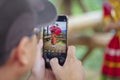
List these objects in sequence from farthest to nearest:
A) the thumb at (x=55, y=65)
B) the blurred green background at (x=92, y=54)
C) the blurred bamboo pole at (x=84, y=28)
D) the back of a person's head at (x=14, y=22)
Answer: the blurred green background at (x=92, y=54), the blurred bamboo pole at (x=84, y=28), the thumb at (x=55, y=65), the back of a person's head at (x=14, y=22)

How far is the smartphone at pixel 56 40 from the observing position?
30.5 inches

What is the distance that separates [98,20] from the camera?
63.0 inches

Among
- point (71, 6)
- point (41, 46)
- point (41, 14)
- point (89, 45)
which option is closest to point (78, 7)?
point (71, 6)

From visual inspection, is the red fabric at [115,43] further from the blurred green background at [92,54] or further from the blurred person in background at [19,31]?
the blurred person in background at [19,31]

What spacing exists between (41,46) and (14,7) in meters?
0.27

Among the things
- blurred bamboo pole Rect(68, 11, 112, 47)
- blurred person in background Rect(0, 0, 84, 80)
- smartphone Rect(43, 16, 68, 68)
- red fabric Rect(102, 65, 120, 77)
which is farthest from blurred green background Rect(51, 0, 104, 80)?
blurred person in background Rect(0, 0, 84, 80)

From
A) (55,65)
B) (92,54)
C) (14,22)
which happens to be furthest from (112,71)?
(14,22)

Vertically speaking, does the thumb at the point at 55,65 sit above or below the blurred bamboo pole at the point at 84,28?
below

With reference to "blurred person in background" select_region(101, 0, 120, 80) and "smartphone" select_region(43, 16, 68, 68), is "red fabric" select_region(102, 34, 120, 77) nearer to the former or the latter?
"blurred person in background" select_region(101, 0, 120, 80)

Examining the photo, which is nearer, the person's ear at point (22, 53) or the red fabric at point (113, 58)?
the person's ear at point (22, 53)

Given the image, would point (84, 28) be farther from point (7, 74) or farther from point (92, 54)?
point (7, 74)

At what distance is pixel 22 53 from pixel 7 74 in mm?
56

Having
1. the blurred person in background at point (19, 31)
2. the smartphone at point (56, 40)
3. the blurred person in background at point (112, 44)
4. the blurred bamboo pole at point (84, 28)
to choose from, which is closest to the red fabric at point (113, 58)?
the blurred person in background at point (112, 44)

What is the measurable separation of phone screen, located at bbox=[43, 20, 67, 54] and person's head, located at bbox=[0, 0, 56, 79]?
7.1 inches
